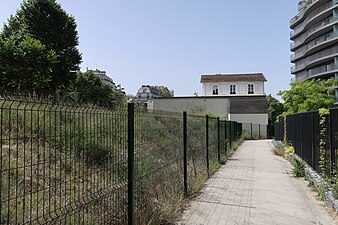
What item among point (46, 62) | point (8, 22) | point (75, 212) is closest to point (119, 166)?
point (75, 212)

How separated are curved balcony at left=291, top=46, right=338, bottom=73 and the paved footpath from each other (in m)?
54.9

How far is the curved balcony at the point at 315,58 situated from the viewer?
60.0 m

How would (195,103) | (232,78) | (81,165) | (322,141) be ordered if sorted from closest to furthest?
1. (81,165)
2. (322,141)
3. (195,103)
4. (232,78)

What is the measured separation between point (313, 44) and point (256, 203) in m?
65.5

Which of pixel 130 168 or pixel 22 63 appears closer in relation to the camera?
pixel 130 168

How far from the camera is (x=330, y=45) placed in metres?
61.4

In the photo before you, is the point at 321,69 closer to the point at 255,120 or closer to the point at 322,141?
the point at 255,120

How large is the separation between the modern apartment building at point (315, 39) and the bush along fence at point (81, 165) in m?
59.2

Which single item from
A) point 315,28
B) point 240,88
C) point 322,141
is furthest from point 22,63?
point 315,28

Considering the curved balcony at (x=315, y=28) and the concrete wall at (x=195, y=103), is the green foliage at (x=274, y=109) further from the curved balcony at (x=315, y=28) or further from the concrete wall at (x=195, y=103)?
the concrete wall at (x=195, y=103)

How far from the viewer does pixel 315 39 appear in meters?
66.2

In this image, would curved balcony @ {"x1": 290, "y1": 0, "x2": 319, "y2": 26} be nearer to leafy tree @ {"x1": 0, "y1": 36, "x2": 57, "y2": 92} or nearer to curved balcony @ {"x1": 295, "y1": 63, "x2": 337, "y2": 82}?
curved balcony @ {"x1": 295, "y1": 63, "x2": 337, "y2": 82}

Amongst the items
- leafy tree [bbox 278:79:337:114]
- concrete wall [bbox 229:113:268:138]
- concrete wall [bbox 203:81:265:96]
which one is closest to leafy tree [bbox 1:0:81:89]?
leafy tree [bbox 278:79:337:114]

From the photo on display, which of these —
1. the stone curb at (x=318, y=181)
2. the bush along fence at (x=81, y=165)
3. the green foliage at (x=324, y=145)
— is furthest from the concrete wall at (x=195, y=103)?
the bush along fence at (x=81, y=165)
